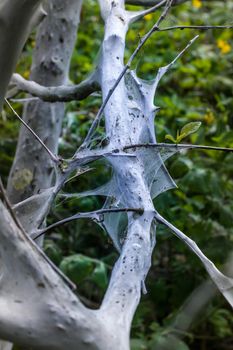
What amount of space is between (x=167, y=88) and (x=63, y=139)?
46.5 inches

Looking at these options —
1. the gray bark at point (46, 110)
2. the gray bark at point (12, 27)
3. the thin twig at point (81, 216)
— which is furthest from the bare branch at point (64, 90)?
the gray bark at point (12, 27)

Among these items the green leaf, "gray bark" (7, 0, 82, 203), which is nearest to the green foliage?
the green leaf

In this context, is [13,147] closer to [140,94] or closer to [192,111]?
[192,111]

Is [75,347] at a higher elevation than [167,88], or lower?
higher

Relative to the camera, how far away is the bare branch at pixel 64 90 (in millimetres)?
1745

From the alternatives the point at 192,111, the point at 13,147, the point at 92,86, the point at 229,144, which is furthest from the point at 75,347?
the point at 192,111

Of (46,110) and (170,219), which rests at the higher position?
(46,110)

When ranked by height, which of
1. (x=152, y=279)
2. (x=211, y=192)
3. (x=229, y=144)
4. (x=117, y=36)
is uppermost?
(x=117, y=36)

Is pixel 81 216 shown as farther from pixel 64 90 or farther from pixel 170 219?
pixel 170 219

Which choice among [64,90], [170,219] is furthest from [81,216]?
[170,219]

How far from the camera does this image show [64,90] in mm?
1857

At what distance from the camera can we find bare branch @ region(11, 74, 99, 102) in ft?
5.72

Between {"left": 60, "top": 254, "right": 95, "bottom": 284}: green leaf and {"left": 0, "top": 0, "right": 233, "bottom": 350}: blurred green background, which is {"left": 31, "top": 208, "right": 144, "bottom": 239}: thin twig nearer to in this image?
{"left": 0, "top": 0, "right": 233, "bottom": 350}: blurred green background

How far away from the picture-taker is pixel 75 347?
0.81m
